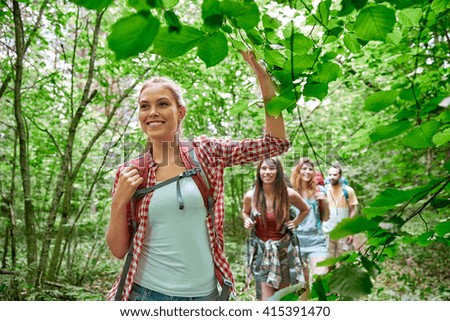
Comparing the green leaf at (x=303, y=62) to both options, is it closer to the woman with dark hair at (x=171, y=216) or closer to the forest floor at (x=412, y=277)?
the woman with dark hair at (x=171, y=216)

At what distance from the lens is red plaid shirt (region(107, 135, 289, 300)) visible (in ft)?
5.12

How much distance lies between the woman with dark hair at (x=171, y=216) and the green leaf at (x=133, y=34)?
3.35ft

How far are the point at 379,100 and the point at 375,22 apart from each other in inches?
8.2

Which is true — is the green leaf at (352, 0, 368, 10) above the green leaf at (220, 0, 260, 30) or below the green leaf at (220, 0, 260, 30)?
above

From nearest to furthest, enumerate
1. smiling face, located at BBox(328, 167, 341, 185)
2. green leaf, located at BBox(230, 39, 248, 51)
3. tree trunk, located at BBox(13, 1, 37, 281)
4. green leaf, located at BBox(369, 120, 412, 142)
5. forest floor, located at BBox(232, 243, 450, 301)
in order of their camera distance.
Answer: green leaf, located at BBox(369, 120, 412, 142), green leaf, located at BBox(230, 39, 248, 51), tree trunk, located at BBox(13, 1, 37, 281), forest floor, located at BBox(232, 243, 450, 301), smiling face, located at BBox(328, 167, 341, 185)

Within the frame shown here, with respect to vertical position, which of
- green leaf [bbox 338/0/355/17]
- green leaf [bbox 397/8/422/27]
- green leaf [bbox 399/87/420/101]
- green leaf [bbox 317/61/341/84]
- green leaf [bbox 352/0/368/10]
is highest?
green leaf [bbox 397/8/422/27]

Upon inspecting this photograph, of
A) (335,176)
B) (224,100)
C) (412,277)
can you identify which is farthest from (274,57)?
(412,277)

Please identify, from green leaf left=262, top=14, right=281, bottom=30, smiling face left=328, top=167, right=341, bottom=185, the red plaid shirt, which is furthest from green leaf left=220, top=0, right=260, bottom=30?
smiling face left=328, top=167, right=341, bottom=185

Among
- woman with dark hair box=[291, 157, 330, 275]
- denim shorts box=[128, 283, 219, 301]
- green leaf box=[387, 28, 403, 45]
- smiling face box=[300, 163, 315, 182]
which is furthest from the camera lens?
smiling face box=[300, 163, 315, 182]

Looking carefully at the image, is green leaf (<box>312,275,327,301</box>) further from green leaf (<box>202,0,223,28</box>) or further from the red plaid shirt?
the red plaid shirt

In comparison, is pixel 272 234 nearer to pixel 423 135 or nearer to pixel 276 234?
pixel 276 234

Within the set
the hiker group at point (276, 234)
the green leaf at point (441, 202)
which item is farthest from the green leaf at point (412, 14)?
the hiker group at point (276, 234)

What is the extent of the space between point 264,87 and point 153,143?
0.82 meters

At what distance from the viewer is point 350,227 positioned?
61 centimetres
